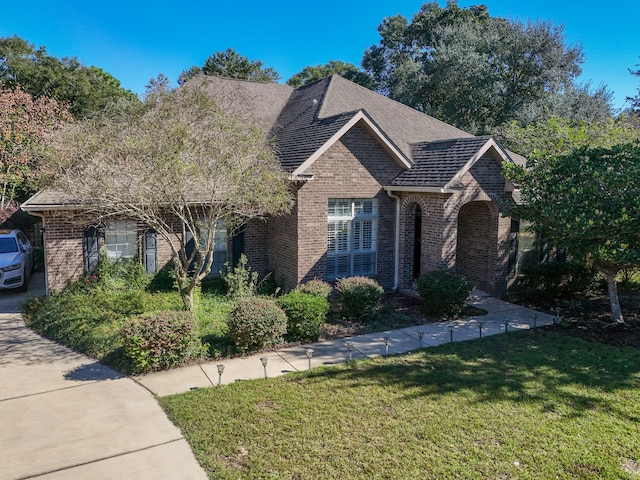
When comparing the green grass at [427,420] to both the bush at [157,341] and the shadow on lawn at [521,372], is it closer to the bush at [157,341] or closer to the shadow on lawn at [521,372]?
the shadow on lawn at [521,372]

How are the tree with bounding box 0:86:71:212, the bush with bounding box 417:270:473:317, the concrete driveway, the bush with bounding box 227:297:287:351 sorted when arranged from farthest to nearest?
the tree with bounding box 0:86:71:212
the bush with bounding box 417:270:473:317
the bush with bounding box 227:297:287:351
the concrete driveway

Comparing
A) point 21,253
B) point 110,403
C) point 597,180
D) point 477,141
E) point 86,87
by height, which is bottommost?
point 110,403

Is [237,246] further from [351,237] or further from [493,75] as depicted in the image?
[493,75]

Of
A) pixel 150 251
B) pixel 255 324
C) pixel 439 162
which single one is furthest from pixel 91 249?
pixel 439 162

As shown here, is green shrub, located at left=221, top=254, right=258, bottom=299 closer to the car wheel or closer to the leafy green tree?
the car wheel

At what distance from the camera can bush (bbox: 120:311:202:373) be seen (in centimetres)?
806

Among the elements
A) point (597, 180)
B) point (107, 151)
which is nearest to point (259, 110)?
point (107, 151)

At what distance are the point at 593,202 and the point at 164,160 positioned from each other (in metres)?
9.16

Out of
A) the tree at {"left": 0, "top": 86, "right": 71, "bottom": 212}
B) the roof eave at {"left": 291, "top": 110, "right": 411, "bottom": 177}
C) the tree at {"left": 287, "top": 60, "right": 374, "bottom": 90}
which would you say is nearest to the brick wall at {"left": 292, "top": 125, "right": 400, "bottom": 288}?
the roof eave at {"left": 291, "top": 110, "right": 411, "bottom": 177}

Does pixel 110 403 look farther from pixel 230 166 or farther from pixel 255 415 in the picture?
pixel 230 166

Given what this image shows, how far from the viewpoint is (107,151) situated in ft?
30.3

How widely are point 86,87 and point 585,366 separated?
25675 millimetres

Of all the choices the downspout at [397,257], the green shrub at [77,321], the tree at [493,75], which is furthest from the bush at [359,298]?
the tree at [493,75]

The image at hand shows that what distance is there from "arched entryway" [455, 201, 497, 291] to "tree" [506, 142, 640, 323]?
2677 mm
